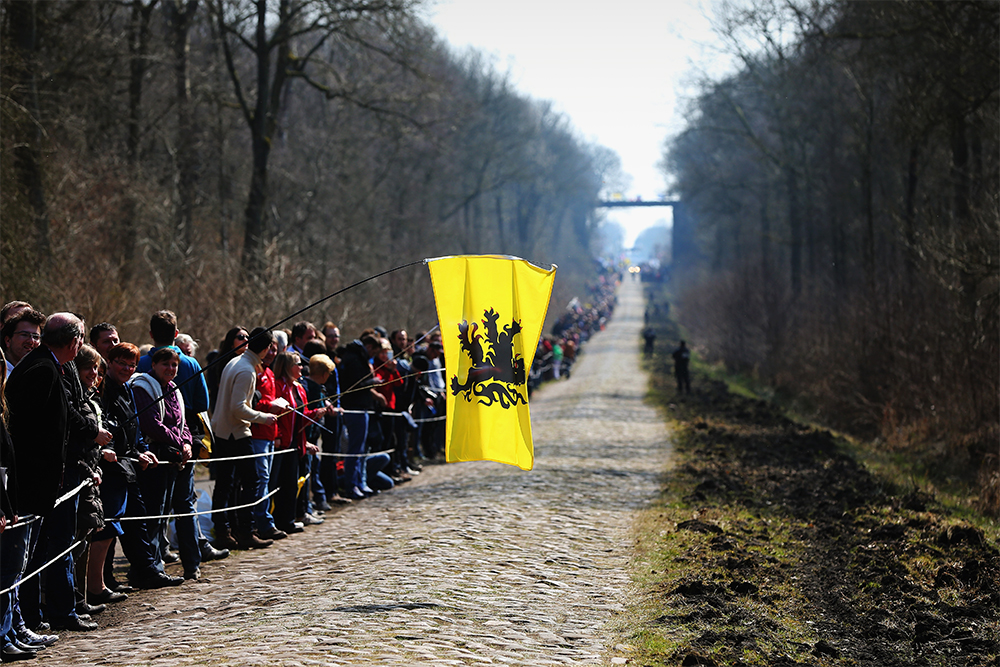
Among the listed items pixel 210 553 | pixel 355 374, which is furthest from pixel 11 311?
pixel 355 374

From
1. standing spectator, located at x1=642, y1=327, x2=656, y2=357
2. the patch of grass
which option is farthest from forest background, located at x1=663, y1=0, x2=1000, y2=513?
standing spectator, located at x1=642, y1=327, x2=656, y2=357

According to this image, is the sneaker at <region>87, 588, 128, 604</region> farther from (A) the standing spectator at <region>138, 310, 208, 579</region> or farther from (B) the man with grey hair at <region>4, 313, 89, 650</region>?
(B) the man with grey hair at <region>4, 313, 89, 650</region>

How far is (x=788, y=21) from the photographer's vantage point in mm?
25516

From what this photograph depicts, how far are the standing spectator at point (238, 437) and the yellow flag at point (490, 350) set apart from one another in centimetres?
187

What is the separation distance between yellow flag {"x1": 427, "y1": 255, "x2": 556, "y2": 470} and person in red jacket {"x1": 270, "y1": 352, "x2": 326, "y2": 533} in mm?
2239

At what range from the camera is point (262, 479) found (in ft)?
35.0

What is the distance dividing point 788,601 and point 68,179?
1835cm

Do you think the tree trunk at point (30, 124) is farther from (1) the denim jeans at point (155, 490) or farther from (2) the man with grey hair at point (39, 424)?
(2) the man with grey hair at point (39, 424)

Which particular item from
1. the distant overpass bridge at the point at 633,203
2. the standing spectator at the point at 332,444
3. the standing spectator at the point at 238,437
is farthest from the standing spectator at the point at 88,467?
the distant overpass bridge at the point at 633,203

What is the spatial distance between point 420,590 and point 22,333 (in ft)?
11.2

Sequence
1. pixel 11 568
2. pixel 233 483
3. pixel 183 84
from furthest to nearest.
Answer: pixel 183 84, pixel 233 483, pixel 11 568

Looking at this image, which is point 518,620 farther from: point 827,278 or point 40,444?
point 827,278

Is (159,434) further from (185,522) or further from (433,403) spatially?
(433,403)

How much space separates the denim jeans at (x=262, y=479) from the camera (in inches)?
417
